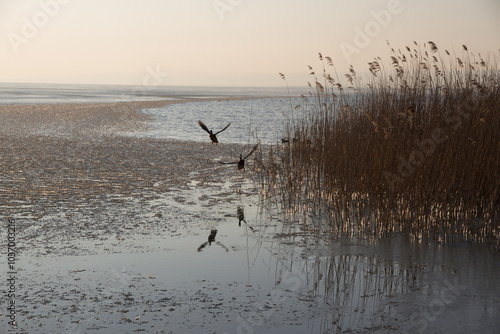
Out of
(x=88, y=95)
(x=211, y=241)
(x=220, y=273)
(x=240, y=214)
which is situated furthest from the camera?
(x=88, y=95)

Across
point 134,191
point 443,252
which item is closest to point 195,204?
point 134,191

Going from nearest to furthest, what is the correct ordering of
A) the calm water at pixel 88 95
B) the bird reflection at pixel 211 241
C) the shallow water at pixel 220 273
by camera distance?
the shallow water at pixel 220 273 < the bird reflection at pixel 211 241 < the calm water at pixel 88 95

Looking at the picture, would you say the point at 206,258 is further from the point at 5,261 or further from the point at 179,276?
the point at 5,261

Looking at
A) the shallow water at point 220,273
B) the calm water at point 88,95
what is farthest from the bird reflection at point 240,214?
the calm water at point 88,95

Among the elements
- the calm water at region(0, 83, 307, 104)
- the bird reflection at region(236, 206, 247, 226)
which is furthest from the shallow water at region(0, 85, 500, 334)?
the calm water at region(0, 83, 307, 104)

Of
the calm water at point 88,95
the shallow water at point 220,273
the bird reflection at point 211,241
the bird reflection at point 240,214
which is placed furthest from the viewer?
the calm water at point 88,95

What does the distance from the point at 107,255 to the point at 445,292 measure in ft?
8.94

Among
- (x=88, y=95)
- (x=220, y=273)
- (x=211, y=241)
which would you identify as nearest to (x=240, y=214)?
(x=211, y=241)

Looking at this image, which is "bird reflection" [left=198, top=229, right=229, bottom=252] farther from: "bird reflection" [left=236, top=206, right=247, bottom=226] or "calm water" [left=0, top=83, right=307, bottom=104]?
"calm water" [left=0, top=83, right=307, bottom=104]

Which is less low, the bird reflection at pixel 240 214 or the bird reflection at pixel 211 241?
the bird reflection at pixel 240 214

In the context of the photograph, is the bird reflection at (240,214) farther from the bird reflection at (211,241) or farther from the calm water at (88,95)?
the calm water at (88,95)

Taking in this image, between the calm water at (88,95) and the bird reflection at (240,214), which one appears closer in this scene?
the bird reflection at (240,214)

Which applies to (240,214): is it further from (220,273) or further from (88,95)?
(88,95)

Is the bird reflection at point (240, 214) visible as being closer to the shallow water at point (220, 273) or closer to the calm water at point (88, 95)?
the shallow water at point (220, 273)
